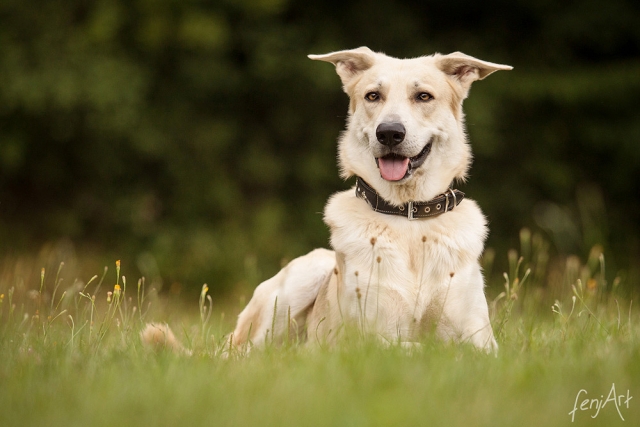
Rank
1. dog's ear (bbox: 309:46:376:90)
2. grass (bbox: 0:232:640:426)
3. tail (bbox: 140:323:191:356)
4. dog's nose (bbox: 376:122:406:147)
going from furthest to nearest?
1. dog's ear (bbox: 309:46:376:90)
2. dog's nose (bbox: 376:122:406:147)
3. tail (bbox: 140:323:191:356)
4. grass (bbox: 0:232:640:426)

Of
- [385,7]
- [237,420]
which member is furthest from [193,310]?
[385,7]

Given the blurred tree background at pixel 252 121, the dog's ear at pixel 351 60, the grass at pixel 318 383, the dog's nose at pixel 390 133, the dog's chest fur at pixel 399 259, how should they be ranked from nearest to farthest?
the grass at pixel 318 383 → the dog's chest fur at pixel 399 259 → the dog's nose at pixel 390 133 → the dog's ear at pixel 351 60 → the blurred tree background at pixel 252 121

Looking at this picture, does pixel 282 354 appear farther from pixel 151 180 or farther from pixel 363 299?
pixel 151 180

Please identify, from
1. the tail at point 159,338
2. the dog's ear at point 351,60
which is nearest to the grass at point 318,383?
the tail at point 159,338

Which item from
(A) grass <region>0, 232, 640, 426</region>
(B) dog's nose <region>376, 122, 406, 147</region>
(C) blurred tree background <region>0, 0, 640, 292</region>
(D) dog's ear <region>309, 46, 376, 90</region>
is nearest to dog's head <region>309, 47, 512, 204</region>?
(B) dog's nose <region>376, 122, 406, 147</region>

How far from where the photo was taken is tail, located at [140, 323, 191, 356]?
350 centimetres

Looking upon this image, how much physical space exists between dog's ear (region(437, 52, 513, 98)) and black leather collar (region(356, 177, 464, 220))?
2.69ft

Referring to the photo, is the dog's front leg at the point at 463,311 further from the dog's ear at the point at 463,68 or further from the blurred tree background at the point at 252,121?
the blurred tree background at the point at 252,121

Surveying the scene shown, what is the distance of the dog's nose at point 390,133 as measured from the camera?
383cm

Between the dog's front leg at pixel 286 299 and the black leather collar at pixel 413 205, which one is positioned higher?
the black leather collar at pixel 413 205

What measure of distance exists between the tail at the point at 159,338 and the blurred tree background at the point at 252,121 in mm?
5720

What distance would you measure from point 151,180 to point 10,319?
25.7 ft

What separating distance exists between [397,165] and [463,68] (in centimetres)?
95

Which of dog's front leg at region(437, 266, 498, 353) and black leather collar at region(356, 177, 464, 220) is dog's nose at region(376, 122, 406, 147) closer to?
black leather collar at region(356, 177, 464, 220)
